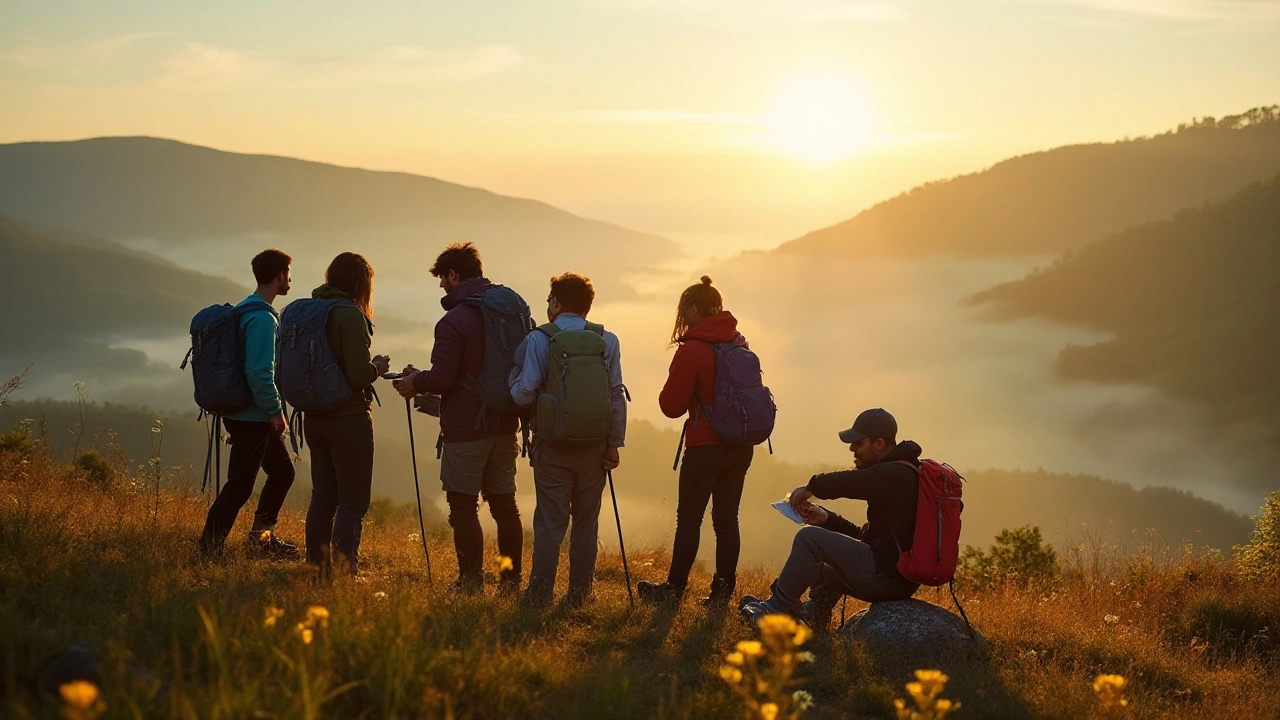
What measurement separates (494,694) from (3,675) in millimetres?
1916

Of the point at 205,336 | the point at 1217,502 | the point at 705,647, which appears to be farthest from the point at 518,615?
the point at 1217,502

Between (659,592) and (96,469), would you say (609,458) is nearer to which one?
(659,592)

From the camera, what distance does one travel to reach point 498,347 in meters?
7.24

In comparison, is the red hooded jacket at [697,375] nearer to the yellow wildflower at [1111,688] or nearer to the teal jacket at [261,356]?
the teal jacket at [261,356]

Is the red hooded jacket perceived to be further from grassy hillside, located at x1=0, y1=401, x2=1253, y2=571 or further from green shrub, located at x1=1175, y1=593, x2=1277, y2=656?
grassy hillside, located at x1=0, y1=401, x2=1253, y2=571

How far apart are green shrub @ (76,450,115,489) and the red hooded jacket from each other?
Answer: 7.09 m

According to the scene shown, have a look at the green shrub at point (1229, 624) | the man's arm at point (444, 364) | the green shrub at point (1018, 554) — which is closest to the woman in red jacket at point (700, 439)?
the man's arm at point (444, 364)

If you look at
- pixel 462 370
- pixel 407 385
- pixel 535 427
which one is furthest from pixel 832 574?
pixel 407 385

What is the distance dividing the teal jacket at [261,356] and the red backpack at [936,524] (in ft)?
14.7

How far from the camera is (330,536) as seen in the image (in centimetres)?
760

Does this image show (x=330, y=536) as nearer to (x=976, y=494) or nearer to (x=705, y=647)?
(x=705, y=647)

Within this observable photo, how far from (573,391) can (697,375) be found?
1.04m

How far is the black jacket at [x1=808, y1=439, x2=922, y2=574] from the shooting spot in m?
6.66

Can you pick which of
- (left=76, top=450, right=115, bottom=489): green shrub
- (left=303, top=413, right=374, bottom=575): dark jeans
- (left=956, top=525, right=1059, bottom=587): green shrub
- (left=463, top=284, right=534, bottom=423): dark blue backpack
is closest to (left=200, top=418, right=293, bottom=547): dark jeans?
(left=303, top=413, right=374, bottom=575): dark jeans
